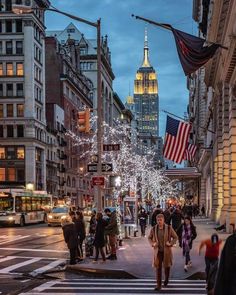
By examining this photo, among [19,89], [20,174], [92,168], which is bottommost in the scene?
[20,174]

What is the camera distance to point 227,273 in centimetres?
570

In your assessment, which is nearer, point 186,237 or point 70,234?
point 186,237

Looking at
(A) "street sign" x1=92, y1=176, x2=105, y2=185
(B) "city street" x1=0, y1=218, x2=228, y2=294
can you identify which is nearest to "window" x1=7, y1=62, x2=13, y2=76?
(B) "city street" x1=0, y1=218, x2=228, y2=294

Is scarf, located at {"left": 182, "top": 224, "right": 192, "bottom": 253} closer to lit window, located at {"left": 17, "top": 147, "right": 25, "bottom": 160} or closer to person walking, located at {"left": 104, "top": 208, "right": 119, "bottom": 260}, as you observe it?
person walking, located at {"left": 104, "top": 208, "right": 119, "bottom": 260}

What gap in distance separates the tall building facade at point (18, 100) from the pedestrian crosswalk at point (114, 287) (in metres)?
72.5

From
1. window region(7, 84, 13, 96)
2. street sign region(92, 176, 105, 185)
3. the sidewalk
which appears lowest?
the sidewalk

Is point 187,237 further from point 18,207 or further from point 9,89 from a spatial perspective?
point 9,89

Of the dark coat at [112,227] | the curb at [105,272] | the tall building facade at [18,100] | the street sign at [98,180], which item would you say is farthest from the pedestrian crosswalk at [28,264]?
the tall building facade at [18,100]

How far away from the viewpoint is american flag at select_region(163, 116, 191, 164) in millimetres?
37469

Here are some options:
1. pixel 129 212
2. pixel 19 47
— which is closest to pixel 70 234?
pixel 129 212

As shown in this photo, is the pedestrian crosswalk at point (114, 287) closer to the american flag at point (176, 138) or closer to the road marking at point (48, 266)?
the road marking at point (48, 266)

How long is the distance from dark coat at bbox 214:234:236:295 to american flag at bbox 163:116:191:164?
1245 inches

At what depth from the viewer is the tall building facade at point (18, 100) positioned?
8831cm

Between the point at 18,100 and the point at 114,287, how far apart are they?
7583cm
